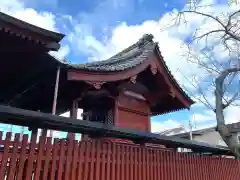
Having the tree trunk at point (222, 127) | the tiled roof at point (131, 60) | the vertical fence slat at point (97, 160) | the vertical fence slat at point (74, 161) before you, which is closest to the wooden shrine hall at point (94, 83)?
the tiled roof at point (131, 60)

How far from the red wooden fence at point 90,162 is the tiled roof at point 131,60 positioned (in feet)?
7.58

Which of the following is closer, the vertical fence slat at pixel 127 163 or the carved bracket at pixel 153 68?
the vertical fence slat at pixel 127 163

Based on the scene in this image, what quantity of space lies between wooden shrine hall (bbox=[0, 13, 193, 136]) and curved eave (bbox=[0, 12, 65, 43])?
0.06 ft

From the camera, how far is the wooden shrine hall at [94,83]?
6113 mm

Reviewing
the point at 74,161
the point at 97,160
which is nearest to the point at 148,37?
the point at 97,160

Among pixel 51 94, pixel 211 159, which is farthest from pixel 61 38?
pixel 211 159

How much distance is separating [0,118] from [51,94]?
442cm

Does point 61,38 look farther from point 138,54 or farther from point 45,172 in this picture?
point 138,54

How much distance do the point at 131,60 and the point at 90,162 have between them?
4445 millimetres

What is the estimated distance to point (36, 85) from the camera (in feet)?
25.6

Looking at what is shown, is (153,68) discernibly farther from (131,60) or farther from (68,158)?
(68,158)

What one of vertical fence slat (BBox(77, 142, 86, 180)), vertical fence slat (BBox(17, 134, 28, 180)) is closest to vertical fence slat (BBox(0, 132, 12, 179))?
vertical fence slat (BBox(17, 134, 28, 180))

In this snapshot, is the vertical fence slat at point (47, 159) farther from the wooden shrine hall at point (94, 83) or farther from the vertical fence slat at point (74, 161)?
the wooden shrine hall at point (94, 83)

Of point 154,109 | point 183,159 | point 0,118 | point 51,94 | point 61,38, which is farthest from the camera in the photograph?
point 154,109
